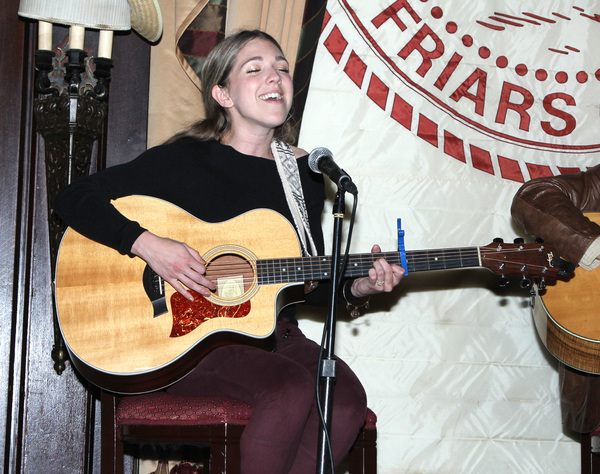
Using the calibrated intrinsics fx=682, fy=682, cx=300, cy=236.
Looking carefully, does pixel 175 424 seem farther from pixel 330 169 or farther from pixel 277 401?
pixel 330 169

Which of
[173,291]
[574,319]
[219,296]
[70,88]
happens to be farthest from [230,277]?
[574,319]

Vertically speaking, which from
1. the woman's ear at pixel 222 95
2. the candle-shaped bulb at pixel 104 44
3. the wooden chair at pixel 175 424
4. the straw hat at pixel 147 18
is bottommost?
the wooden chair at pixel 175 424

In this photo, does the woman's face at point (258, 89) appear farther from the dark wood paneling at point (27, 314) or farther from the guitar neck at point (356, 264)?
the dark wood paneling at point (27, 314)

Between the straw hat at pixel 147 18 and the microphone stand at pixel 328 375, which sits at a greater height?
the straw hat at pixel 147 18

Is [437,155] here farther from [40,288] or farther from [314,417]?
[40,288]

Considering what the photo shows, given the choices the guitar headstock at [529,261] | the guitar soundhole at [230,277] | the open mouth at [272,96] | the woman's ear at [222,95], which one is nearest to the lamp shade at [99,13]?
the woman's ear at [222,95]

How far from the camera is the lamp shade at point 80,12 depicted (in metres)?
2.47

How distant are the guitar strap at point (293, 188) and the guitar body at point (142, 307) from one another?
19cm

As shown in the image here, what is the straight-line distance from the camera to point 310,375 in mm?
2033

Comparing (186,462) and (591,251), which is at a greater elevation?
(591,251)

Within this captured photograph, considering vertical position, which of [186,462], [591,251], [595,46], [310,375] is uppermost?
[595,46]

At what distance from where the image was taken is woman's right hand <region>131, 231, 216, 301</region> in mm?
1967

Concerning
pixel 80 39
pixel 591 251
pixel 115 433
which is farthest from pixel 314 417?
pixel 80 39

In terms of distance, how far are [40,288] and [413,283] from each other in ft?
5.09
